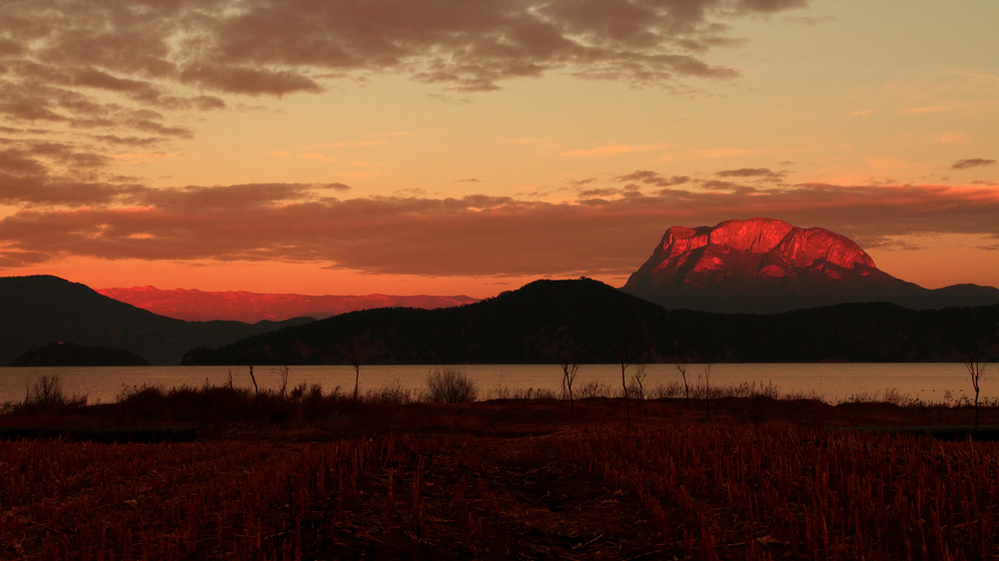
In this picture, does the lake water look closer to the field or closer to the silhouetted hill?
the silhouetted hill

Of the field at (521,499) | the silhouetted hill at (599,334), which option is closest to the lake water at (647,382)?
the silhouetted hill at (599,334)

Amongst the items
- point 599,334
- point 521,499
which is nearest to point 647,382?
point 599,334

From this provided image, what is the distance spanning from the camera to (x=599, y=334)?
170m

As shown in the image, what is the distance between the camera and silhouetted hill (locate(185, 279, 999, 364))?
564ft

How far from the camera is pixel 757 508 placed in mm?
11914

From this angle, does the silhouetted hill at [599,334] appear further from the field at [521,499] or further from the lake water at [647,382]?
the field at [521,499]

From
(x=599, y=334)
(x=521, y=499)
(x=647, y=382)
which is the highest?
(x=599, y=334)

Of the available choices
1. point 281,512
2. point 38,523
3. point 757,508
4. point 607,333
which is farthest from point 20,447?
point 607,333

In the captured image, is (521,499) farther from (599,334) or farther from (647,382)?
(599,334)

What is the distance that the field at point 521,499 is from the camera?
1025cm

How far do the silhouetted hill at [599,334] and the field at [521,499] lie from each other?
145194 millimetres

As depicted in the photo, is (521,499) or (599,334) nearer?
(521,499)

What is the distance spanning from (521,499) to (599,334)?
157 m

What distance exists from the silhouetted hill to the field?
145 metres
